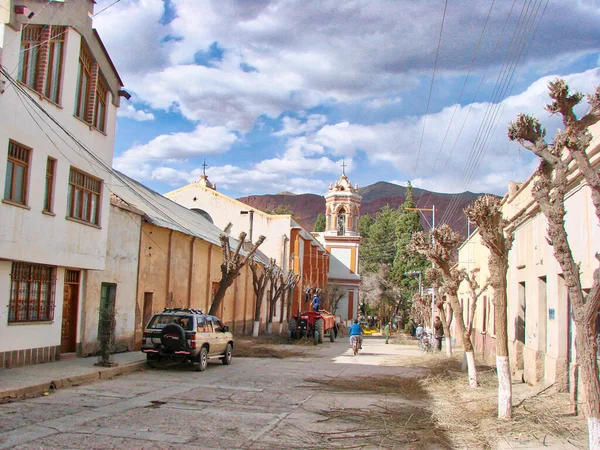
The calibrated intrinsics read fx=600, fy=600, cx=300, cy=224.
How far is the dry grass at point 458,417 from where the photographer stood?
31.4 feet

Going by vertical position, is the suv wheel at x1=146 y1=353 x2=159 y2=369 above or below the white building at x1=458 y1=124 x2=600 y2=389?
below

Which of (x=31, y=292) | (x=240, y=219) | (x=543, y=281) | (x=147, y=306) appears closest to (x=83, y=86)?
(x=31, y=292)

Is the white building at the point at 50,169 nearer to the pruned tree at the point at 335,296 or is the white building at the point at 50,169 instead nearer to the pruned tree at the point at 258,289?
the pruned tree at the point at 258,289

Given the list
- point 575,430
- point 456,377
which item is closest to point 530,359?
point 456,377

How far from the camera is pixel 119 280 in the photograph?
69.7 ft

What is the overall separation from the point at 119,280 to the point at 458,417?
13748 mm

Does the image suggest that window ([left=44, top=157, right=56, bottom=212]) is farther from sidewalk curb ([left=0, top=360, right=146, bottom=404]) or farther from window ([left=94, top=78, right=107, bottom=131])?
sidewalk curb ([left=0, top=360, right=146, bottom=404])

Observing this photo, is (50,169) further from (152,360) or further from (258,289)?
(258,289)

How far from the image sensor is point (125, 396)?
12.6 m

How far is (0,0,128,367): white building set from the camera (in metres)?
14.9

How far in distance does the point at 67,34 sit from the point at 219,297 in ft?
38.3

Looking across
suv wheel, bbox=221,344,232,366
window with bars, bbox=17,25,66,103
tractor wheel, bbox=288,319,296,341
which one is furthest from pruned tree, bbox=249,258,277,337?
window with bars, bbox=17,25,66,103

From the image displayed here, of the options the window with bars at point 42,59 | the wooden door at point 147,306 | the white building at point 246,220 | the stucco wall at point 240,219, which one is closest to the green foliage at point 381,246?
the white building at point 246,220

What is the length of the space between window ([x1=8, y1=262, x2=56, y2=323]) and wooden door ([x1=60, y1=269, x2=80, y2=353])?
37.8 inches
